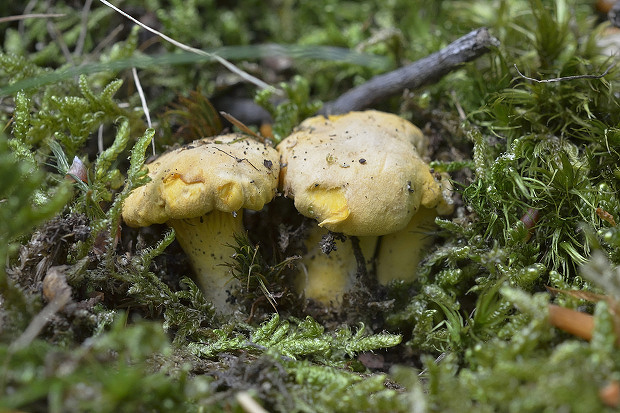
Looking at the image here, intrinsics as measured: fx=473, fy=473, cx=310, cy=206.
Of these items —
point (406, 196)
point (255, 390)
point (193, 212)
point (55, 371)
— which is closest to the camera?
point (55, 371)

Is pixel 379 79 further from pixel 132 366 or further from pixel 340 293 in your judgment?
pixel 132 366

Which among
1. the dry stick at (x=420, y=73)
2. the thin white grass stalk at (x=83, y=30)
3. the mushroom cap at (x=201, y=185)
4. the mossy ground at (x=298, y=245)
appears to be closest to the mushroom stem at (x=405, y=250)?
the mossy ground at (x=298, y=245)

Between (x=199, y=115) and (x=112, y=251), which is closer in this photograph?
(x=112, y=251)

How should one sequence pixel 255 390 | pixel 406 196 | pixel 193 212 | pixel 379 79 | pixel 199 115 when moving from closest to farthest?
pixel 255 390 < pixel 193 212 < pixel 406 196 < pixel 199 115 < pixel 379 79

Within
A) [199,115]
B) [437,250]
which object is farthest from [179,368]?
[199,115]

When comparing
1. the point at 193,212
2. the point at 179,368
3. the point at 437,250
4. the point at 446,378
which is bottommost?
the point at 437,250

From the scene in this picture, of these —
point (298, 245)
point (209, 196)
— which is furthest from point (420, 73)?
point (209, 196)
